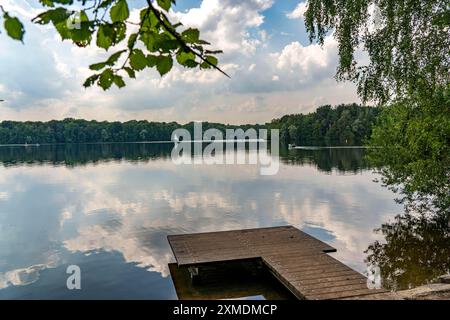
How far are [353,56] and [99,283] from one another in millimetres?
7791

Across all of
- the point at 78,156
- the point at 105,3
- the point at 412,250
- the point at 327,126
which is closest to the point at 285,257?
the point at 412,250

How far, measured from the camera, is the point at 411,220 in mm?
14133

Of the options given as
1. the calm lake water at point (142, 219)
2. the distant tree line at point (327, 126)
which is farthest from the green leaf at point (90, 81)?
the distant tree line at point (327, 126)

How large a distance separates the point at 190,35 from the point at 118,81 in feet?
1.12

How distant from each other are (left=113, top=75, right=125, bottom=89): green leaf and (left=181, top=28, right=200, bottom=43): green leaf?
0.99 feet

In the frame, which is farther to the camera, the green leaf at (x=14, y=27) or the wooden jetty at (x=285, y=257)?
the wooden jetty at (x=285, y=257)

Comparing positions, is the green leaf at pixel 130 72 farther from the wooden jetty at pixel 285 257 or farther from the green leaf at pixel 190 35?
the wooden jetty at pixel 285 257

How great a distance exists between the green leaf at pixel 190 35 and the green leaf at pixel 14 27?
570mm

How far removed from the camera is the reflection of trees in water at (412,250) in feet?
29.3

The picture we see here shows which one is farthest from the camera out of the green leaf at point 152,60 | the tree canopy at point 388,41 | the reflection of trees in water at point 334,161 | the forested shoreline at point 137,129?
the forested shoreline at point 137,129

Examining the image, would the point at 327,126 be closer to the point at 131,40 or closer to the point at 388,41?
the point at 388,41
